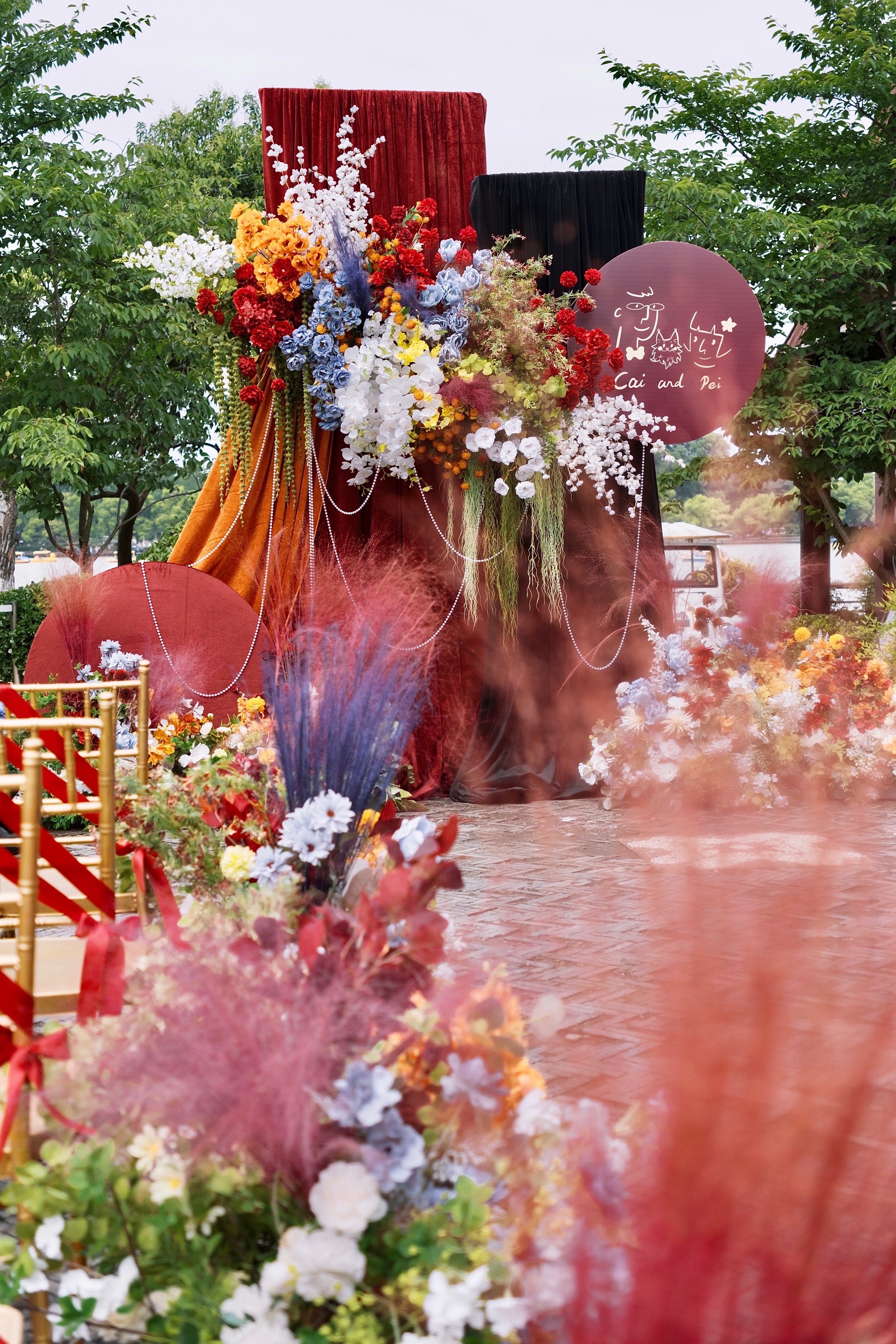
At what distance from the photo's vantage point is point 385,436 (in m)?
5.77

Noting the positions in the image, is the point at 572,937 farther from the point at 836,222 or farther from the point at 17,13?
the point at 17,13

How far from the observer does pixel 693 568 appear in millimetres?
12500

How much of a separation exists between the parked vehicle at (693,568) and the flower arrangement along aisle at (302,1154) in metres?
0.65

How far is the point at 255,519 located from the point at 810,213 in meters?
8.34

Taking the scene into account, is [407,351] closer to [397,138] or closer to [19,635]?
[397,138]

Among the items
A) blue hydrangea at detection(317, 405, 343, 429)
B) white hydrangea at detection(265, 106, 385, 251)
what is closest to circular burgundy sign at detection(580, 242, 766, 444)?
white hydrangea at detection(265, 106, 385, 251)

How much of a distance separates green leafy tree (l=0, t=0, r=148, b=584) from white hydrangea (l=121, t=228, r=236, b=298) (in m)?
4.84

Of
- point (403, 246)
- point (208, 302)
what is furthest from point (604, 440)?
point (208, 302)

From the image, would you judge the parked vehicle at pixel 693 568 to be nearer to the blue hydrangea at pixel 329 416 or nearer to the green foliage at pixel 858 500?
the green foliage at pixel 858 500

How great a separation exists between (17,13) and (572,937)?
420 inches

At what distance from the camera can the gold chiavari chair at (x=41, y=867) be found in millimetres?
1715

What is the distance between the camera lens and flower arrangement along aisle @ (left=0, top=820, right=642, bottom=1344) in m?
1.19

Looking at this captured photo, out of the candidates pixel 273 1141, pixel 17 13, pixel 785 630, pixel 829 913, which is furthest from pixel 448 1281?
pixel 17 13

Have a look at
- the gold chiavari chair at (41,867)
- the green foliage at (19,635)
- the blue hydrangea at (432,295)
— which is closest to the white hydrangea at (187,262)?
the blue hydrangea at (432,295)
